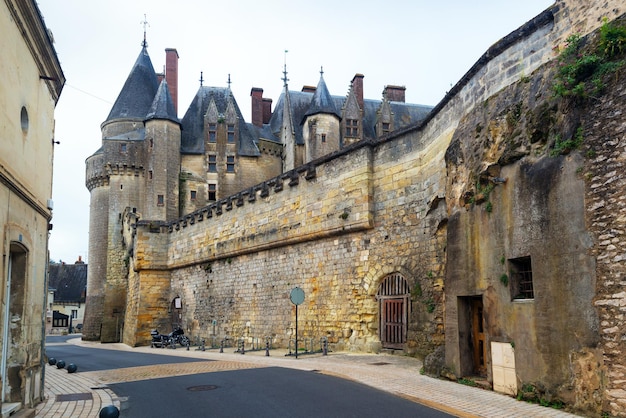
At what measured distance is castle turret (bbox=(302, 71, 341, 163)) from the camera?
32.5m

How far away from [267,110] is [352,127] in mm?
8004

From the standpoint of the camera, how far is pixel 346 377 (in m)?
10.4

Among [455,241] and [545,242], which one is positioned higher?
[455,241]

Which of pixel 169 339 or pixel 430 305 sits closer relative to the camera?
pixel 430 305

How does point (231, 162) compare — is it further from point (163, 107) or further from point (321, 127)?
point (321, 127)

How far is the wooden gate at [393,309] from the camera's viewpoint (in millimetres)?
13719

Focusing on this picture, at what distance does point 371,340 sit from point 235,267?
879 cm

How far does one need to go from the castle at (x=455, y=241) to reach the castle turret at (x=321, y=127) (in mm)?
87

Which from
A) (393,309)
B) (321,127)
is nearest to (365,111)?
(321,127)

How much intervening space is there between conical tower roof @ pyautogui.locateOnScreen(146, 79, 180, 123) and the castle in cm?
300

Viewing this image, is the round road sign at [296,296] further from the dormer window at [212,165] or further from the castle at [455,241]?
the dormer window at [212,165]

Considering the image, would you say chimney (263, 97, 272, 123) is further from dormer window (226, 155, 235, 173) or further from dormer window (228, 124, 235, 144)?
dormer window (226, 155, 235, 173)

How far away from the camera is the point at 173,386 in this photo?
10109 mm

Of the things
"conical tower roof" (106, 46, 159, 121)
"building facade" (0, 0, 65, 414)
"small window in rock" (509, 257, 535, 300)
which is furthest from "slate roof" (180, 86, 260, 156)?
"small window in rock" (509, 257, 535, 300)
